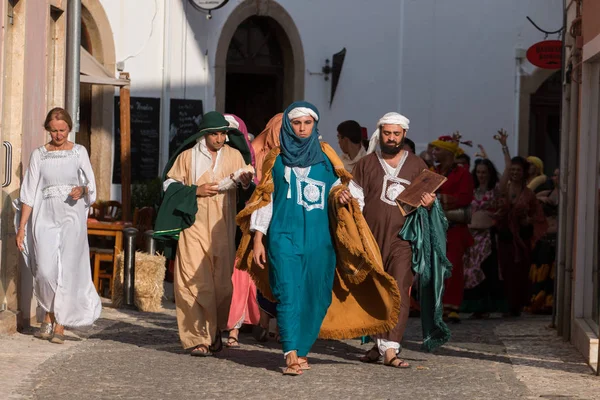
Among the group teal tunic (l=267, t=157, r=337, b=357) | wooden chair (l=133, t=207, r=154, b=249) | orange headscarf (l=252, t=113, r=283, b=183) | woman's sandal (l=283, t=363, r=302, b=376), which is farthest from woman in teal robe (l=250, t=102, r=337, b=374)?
wooden chair (l=133, t=207, r=154, b=249)

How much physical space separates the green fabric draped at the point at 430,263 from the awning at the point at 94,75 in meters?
5.52

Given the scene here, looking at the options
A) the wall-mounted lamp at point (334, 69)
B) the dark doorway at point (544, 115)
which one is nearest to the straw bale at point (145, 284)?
the wall-mounted lamp at point (334, 69)

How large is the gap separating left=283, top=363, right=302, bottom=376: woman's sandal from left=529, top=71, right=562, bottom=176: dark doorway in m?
14.3

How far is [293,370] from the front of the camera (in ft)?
32.3

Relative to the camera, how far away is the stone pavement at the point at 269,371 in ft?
29.9

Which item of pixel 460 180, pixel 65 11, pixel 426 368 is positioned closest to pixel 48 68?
pixel 65 11

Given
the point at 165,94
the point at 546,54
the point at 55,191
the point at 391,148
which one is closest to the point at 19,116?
the point at 55,191

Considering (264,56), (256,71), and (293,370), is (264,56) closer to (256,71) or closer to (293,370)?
(256,71)

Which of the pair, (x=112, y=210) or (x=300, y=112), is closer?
(x=300, y=112)

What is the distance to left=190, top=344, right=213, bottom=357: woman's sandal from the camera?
1090cm

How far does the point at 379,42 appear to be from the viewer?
22.5m

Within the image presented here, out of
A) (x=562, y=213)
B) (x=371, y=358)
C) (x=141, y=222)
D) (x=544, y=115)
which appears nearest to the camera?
(x=371, y=358)

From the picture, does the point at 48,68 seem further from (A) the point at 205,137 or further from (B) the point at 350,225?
(B) the point at 350,225

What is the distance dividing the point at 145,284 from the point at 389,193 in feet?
14.3
